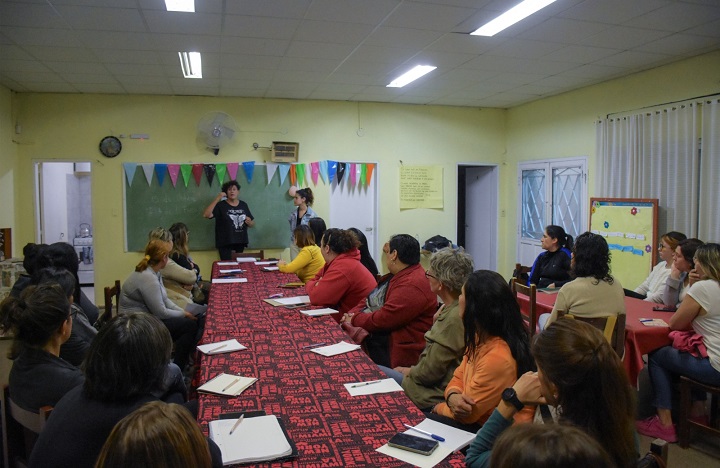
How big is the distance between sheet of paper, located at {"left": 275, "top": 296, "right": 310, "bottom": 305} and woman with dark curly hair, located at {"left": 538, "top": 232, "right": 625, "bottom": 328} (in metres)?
1.61

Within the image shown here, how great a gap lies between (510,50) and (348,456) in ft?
13.5

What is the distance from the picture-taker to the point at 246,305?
142 inches

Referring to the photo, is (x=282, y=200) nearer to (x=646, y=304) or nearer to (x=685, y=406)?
(x=646, y=304)

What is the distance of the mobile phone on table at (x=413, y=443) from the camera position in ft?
5.12

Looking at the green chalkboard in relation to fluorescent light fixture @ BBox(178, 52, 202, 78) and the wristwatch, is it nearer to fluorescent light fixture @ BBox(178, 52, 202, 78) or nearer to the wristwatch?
fluorescent light fixture @ BBox(178, 52, 202, 78)

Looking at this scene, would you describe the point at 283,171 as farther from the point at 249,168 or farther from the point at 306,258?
the point at 306,258

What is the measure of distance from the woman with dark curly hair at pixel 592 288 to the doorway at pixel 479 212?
15.3 feet

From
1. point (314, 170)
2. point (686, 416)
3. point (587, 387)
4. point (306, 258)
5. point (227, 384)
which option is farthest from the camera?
point (314, 170)

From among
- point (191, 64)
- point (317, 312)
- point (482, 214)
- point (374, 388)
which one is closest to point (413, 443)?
point (374, 388)

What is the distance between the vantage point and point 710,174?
4746mm

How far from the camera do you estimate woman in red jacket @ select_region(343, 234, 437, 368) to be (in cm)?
297

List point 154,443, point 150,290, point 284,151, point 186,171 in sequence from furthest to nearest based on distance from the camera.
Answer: point 284,151 < point 186,171 < point 150,290 < point 154,443

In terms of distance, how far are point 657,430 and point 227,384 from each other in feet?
8.71

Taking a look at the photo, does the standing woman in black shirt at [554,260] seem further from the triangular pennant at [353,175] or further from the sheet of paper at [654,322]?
the triangular pennant at [353,175]
